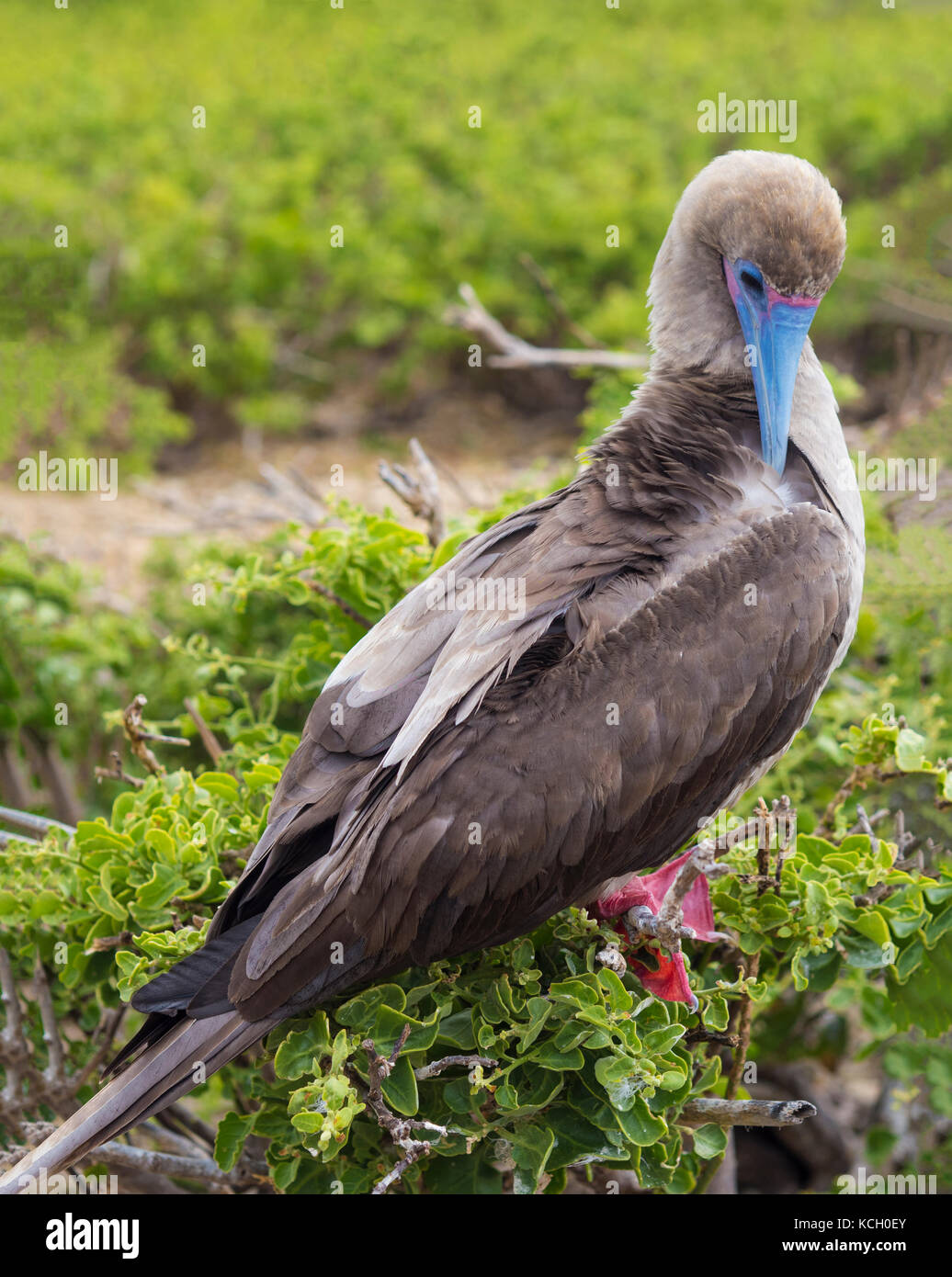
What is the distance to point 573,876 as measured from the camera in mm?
2869

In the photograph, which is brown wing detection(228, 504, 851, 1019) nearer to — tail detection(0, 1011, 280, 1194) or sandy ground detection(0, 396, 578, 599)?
tail detection(0, 1011, 280, 1194)

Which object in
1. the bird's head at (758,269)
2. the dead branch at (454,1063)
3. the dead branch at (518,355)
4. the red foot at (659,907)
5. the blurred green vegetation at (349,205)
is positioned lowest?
the dead branch at (454,1063)

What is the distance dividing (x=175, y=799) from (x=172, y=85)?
9503mm

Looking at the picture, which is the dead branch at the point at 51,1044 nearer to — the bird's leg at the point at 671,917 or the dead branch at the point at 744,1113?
the bird's leg at the point at 671,917

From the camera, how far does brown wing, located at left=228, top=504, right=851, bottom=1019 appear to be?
9.16 ft

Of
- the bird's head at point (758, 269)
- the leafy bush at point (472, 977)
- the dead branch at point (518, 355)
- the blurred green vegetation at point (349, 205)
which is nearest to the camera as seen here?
the leafy bush at point (472, 977)

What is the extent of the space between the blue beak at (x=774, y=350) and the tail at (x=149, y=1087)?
5.66 feet

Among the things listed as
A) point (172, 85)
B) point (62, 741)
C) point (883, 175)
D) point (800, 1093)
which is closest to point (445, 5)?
point (172, 85)

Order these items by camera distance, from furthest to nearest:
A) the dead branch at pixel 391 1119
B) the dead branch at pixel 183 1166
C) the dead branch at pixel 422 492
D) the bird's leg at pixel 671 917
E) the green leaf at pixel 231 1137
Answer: the dead branch at pixel 422 492
the dead branch at pixel 183 1166
the green leaf at pixel 231 1137
the bird's leg at pixel 671 917
the dead branch at pixel 391 1119

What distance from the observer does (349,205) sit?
880cm

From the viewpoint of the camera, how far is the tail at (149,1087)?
2791 mm

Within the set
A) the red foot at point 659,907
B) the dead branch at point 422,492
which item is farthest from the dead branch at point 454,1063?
the dead branch at point 422,492

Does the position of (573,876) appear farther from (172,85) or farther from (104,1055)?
(172,85)

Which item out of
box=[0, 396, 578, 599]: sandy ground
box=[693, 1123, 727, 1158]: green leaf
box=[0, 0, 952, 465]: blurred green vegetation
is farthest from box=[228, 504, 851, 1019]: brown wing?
box=[0, 0, 952, 465]: blurred green vegetation
